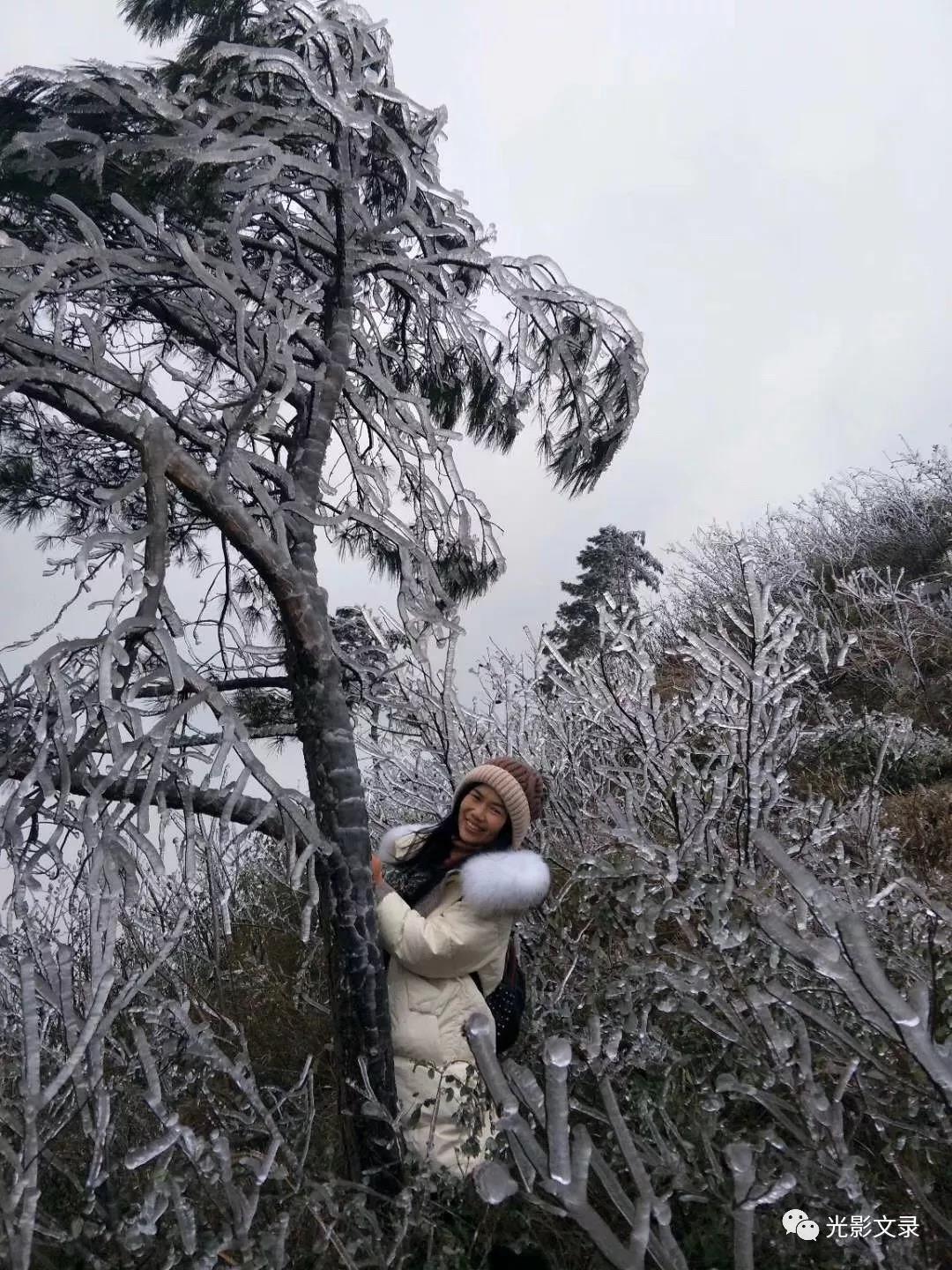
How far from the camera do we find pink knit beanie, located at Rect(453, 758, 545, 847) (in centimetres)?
282

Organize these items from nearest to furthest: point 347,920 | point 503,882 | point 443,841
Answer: point 503,882
point 347,920
point 443,841

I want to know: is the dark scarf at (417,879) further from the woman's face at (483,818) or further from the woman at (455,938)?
the woman's face at (483,818)

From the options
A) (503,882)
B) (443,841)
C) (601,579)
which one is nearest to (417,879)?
(443,841)

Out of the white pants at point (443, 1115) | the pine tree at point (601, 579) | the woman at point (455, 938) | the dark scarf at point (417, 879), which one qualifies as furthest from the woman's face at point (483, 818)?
the pine tree at point (601, 579)

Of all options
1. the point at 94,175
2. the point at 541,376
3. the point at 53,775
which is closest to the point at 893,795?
the point at 541,376

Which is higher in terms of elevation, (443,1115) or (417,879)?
(417,879)

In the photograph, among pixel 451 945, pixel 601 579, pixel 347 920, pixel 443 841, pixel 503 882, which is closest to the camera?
pixel 503 882

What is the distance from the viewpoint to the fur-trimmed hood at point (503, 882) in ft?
8.42

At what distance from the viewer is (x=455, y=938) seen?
267 cm

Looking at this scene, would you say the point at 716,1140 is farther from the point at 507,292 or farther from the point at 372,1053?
the point at 507,292

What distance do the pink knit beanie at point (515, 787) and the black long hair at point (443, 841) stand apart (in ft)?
0.09

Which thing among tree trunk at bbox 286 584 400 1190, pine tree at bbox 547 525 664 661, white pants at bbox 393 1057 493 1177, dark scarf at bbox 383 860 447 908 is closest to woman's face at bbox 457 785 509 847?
A: dark scarf at bbox 383 860 447 908

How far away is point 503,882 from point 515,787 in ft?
1.12

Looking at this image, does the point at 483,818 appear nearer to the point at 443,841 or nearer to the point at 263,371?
the point at 443,841
